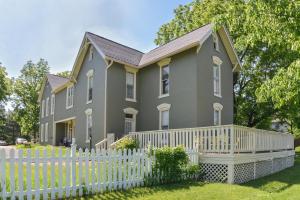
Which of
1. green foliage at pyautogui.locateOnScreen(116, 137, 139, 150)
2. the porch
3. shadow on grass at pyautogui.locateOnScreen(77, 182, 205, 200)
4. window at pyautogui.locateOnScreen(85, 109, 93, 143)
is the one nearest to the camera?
shadow on grass at pyautogui.locateOnScreen(77, 182, 205, 200)

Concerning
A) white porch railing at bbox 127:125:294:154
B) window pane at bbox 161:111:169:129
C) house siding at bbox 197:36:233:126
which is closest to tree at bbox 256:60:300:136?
white porch railing at bbox 127:125:294:154

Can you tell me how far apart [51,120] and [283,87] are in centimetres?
2845

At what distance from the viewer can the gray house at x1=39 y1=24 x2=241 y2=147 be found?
17312mm

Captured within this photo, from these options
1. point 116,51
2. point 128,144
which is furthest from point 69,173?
point 116,51

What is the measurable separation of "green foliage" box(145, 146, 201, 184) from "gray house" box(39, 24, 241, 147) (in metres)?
5.58

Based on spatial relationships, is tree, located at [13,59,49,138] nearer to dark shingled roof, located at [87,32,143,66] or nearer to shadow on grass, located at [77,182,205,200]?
dark shingled roof, located at [87,32,143,66]

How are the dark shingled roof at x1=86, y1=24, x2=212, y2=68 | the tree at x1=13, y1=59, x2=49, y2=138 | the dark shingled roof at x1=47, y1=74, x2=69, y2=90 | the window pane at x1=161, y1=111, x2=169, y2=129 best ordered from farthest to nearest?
the tree at x1=13, y1=59, x2=49, y2=138
the dark shingled roof at x1=47, y1=74, x2=69, y2=90
the window pane at x1=161, y1=111, x2=169, y2=129
the dark shingled roof at x1=86, y1=24, x2=212, y2=68

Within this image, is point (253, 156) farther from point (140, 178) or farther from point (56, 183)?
point (56, 183)

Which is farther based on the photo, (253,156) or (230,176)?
(253,156)

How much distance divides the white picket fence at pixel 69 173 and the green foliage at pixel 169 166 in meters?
0.30

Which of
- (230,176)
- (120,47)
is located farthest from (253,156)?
(120,47)

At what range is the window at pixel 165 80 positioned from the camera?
18750mm

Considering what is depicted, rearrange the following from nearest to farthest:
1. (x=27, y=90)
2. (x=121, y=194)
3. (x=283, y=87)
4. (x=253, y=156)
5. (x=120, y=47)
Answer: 1. (x=283, y=87)
2. (x=121, y=194)
3. (x=253, y=156)
4. (x=120, y=47)
5. (x=27, y=90)

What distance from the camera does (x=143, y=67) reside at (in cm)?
2056
